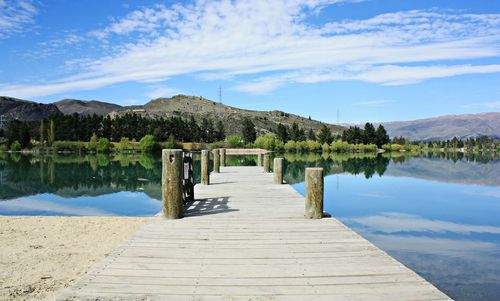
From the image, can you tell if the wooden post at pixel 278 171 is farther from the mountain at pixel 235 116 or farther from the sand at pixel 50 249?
the mountain at pixel 235 116

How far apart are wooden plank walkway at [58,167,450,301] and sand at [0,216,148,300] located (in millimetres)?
1908

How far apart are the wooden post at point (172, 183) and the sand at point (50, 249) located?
80.1 inches

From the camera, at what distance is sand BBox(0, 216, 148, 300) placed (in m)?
7.44

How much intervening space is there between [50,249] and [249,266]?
256 inches

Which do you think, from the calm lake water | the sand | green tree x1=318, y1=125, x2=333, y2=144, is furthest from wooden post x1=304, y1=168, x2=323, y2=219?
green tree x1=318, y1=125, x2=333, y2=144

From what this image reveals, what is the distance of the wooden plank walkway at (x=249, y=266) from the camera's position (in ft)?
14.9

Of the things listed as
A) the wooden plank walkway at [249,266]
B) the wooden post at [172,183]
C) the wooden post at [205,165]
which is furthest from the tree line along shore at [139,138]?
the wooden plank walkway at [249,266]

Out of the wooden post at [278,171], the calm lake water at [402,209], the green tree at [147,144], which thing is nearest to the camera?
the calm lake water at [402,209]

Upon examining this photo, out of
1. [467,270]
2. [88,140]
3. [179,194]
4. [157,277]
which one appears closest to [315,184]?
[179,194]

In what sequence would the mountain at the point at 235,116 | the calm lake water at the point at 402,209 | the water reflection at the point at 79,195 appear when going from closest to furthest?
the calm lake water at the point at 402,209
the water reflection at the point at 79,195
the mountain at the point at 235,116

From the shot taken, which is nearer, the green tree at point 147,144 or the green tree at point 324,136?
the green tree at point 147,144

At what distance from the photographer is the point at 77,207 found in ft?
58.9

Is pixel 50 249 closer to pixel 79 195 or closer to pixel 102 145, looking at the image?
pixel 79 195

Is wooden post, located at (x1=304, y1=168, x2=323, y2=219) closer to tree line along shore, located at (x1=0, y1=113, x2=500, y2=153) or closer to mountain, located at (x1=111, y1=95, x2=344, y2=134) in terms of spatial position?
tree line along shore, located at (x1=0, y1=113, x2=500, y2=153)
